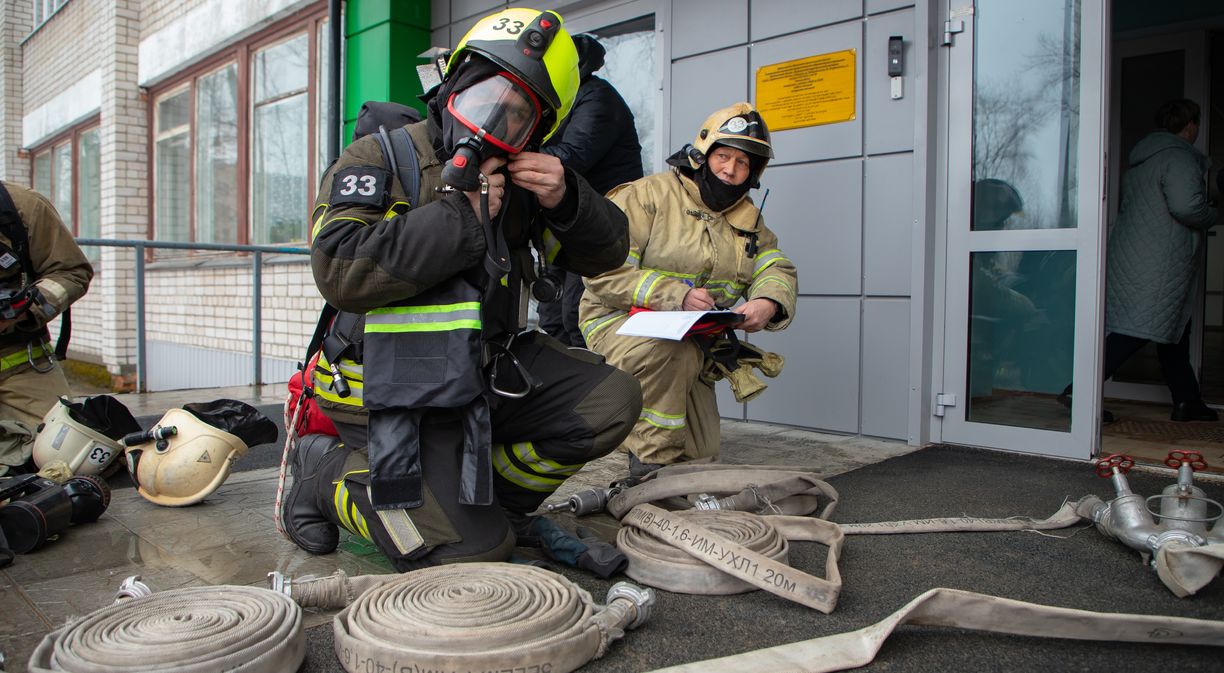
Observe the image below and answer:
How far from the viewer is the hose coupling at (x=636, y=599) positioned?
1.93 m

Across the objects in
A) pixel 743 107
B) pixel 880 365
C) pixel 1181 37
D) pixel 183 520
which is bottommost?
pixel 183 520

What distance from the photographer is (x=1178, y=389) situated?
5152 millimetres

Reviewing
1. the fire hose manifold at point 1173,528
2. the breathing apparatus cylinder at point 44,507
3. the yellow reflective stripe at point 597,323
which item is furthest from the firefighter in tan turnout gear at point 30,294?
the fire hose manifold at point 1173,528

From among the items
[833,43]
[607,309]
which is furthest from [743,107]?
[833,43]

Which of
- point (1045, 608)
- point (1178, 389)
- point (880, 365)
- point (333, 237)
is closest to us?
point (1045, 608)

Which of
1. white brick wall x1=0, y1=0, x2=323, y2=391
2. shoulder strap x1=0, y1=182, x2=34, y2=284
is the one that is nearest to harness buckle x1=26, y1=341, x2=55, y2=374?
shoulder strap x1=0, y1=182, x2=34, y2=284

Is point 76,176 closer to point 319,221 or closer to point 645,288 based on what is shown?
point 645,288

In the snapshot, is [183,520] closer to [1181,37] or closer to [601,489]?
[601,489]

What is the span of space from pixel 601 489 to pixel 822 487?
2.46 feet

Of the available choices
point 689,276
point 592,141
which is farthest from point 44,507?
point 592,141

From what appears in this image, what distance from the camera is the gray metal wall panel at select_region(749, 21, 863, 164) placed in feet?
14.7

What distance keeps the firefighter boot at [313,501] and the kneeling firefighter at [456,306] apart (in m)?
0.03

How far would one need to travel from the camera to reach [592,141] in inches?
157

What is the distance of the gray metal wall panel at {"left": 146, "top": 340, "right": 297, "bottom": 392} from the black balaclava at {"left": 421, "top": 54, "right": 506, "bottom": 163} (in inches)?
253
